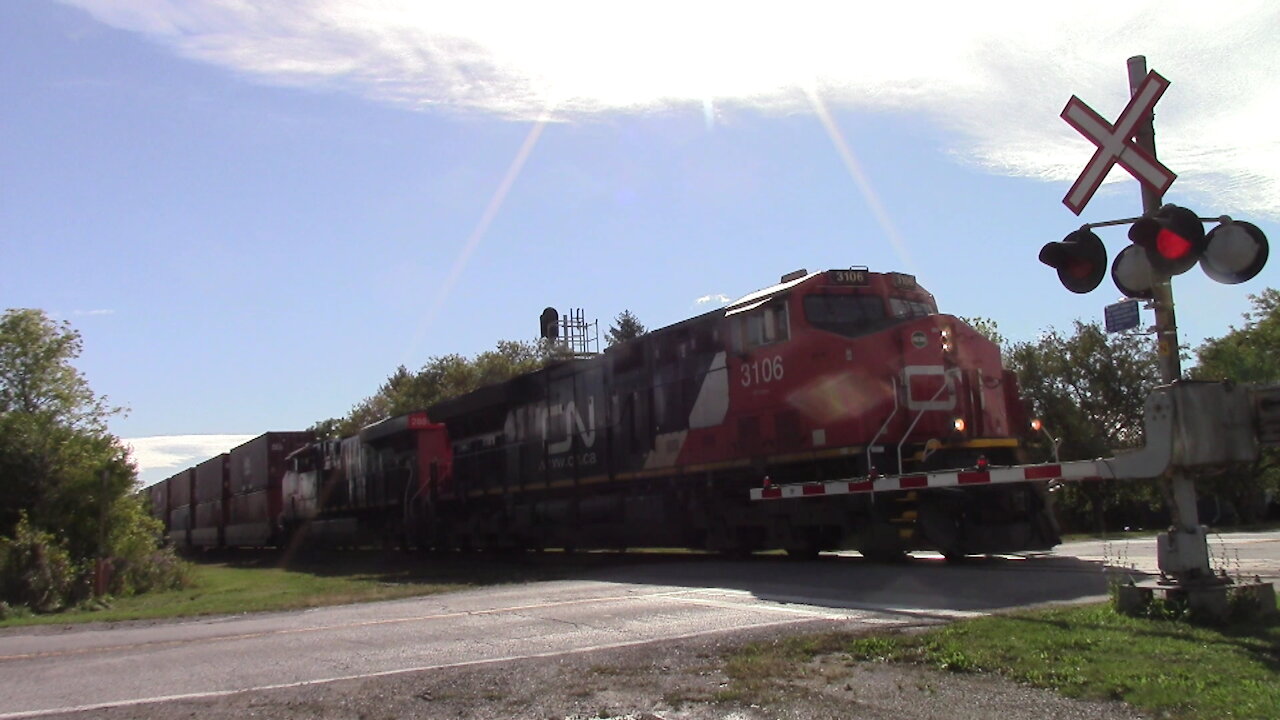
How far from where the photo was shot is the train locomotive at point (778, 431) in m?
14.7

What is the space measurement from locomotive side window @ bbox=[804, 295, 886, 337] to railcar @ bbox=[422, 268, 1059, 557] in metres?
0.02

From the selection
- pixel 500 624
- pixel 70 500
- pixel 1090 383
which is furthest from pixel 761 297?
pixel 1090 383

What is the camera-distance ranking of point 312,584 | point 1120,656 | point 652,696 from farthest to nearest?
point 312,584 → point 1120,656 → point 652,696

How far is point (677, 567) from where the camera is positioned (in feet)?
53.5

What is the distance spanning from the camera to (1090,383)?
148ft

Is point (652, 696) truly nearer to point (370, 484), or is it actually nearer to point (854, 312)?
point (854, 312)

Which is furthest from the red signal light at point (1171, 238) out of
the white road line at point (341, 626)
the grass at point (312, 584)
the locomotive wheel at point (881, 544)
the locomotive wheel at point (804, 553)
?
the grass at point (312, 584)

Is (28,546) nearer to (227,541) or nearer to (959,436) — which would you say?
(959,436)

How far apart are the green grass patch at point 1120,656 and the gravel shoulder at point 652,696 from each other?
201 mm

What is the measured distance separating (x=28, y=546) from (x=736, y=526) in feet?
41.4

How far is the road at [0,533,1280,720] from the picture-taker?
313 inches

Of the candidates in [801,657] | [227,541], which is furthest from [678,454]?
[227,541]

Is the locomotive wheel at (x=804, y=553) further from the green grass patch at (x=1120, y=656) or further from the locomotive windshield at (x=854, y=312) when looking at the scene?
the green grass patch at (x=1120, y=656)

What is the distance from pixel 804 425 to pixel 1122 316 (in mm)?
7987
